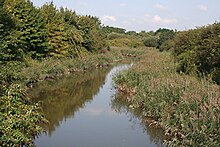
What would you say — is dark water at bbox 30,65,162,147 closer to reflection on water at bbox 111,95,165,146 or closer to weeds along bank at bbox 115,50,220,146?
reflection on water at bbox 111,95,165,146

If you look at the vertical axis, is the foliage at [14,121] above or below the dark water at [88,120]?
above

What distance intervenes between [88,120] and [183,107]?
194 inches

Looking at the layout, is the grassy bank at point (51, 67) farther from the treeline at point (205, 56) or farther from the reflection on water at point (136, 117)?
the treeline at point (205, 56)

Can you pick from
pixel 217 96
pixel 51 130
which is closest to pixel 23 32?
pixel 51 130

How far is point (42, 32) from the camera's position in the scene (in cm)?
2641

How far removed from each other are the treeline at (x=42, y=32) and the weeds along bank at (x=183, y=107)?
699 centimetres

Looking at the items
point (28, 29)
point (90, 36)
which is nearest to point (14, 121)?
point (28, 29)

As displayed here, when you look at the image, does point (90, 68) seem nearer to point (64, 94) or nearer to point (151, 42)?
point (64, 94)

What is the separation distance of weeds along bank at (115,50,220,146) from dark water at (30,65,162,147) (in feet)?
2.23

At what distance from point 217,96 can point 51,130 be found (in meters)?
6.16

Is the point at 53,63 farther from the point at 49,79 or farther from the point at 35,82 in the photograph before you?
the point at 35,82

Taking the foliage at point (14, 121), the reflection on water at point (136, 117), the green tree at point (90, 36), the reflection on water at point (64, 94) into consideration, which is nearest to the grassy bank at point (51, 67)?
the reflection on water at point (64, 94)

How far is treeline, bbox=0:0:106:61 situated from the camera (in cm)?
2039

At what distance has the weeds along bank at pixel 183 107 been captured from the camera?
852cm
